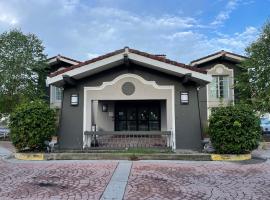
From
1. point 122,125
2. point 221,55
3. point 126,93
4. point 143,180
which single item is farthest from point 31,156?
point 221,55

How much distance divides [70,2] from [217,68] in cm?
1307

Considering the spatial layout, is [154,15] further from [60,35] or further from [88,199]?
[88,199]

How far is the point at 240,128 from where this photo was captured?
38.5 feet

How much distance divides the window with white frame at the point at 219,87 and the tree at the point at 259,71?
3.43 metres

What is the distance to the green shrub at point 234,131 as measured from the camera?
11.7 metres

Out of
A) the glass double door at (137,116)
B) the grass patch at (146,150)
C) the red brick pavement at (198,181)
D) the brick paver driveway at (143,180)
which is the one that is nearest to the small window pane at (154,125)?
the glass double door at (137,116)

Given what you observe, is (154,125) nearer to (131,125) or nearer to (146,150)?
(131,125)

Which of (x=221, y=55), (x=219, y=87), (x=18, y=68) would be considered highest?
(x=221, y=55)

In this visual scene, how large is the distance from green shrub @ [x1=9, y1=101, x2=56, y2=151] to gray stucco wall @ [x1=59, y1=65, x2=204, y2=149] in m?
1.26

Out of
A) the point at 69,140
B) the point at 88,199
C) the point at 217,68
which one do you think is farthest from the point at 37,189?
the point at 217,68

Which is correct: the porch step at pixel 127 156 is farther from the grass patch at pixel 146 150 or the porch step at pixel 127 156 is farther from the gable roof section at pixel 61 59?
the gable roof section at pixel 61 59

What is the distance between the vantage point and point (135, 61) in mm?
13617

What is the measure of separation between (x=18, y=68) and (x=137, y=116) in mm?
7966

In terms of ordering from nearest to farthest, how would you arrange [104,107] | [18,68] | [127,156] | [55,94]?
[127,156] → [104,107] → [18,68] → [55,94]
